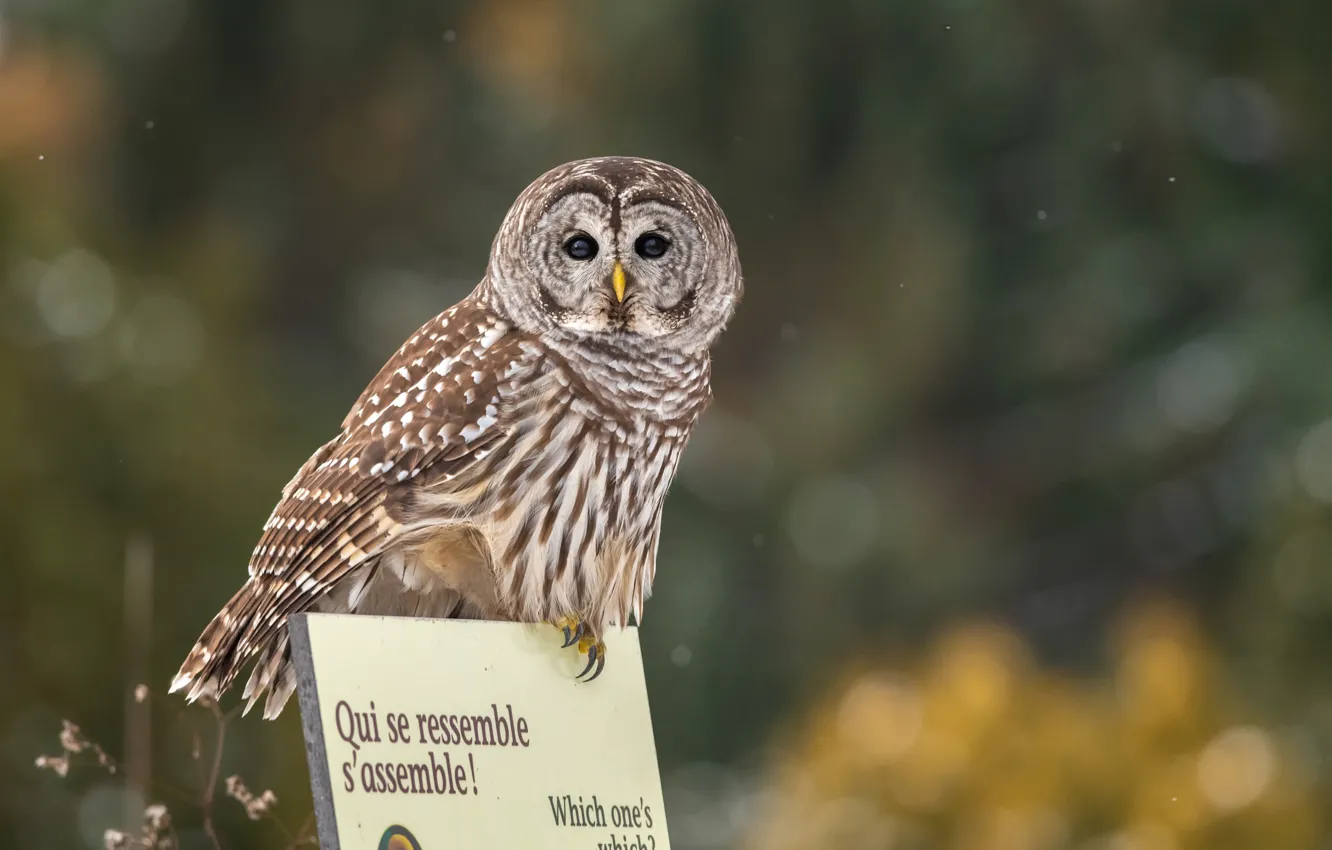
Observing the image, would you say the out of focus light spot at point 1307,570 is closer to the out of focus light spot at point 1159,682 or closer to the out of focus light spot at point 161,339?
the out of focus light spot at point 1159,682

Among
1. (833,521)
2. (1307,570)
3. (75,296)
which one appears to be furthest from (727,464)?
(75,296)

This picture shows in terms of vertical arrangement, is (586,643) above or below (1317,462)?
below

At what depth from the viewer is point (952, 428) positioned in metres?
9.52

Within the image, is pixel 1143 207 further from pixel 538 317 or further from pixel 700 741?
pixel 538 317

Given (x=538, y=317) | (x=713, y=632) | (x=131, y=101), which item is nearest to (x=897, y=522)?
(x=713, y=632)

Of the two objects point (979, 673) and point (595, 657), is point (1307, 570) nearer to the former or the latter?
point (979, 673)

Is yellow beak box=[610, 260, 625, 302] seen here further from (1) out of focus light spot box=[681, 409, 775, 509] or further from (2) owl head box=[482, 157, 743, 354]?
(1) out of focus light spot box=[681, 409, 775, 509]

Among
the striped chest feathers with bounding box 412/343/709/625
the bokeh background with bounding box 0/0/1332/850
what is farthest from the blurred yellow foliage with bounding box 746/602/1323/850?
the striped chest feathers with bounding box 412/343/709/625

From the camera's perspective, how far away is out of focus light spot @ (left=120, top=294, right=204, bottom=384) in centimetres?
766

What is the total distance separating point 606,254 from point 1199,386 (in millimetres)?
6834

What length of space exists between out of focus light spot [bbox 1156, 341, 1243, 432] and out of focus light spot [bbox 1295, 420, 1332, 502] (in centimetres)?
63

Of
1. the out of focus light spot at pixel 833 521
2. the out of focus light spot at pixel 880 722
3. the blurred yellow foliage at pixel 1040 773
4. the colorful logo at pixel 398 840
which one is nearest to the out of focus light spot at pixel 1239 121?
the out of focus light spot at pixel 833 521

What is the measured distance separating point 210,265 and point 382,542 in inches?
249

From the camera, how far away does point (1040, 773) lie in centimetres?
588
